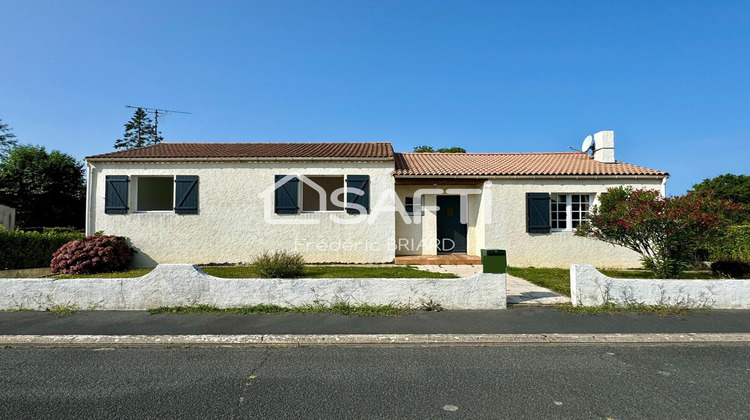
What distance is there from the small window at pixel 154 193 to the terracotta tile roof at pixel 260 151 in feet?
3.98

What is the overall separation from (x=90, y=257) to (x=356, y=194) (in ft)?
26.4

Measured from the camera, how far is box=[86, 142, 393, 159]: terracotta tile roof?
12.0 meters

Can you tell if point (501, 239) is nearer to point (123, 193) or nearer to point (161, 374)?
point (161, 374)

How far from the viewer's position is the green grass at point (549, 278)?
7.61 metres

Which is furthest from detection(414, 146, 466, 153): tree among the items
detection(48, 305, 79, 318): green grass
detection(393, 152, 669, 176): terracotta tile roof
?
detection(48, 305, 79, 318): green grass

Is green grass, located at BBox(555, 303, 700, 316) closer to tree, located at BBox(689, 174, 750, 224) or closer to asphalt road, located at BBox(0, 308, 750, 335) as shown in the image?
asphalt road, located at BBox(0, 308, 750, 335)

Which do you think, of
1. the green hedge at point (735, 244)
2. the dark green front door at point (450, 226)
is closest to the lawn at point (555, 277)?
the dark green front door at point (450, 226)

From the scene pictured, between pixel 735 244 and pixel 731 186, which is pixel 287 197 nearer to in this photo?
pixel 735 244

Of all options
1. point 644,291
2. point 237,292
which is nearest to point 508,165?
point 644,291

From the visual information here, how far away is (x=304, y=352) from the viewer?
4363mm

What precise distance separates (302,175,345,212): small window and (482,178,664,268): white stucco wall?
5.34 metres

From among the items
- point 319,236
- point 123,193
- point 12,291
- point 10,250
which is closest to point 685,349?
point 319,236

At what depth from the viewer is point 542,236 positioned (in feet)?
38.4

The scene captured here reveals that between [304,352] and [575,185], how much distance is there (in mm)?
10885
